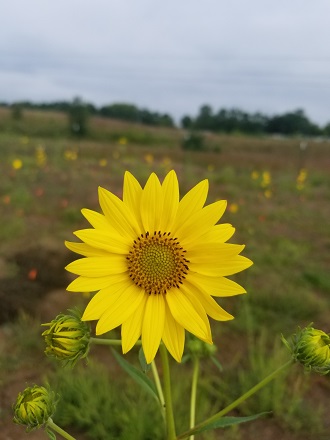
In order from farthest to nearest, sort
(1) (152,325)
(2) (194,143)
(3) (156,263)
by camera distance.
Result: (2) (194,143) → (3) (156,263) → (1) (152,325)

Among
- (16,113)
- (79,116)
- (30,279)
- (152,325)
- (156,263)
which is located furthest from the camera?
(16,113)

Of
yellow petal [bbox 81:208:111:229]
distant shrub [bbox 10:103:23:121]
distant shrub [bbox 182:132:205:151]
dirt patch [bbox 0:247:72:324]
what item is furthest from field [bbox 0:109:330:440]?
distant shrub [bbox 10:103:23:121]

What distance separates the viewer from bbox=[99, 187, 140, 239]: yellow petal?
955 mm

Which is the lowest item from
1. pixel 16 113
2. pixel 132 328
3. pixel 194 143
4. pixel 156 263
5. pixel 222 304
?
pixel 222 304

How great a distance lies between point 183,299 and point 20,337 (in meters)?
2.35

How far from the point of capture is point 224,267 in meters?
0.95

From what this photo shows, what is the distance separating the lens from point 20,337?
3.00m

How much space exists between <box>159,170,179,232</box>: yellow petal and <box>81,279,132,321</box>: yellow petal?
166 mm

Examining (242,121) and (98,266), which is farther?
(242,121)

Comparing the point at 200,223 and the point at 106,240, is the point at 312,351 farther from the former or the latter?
the point at 106,240

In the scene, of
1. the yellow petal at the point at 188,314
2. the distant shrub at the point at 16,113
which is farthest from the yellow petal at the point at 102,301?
the distant shrub at the point at 16,113

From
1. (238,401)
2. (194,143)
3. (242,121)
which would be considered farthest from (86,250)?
(242,121)

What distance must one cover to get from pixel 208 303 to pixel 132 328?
167 millimetres

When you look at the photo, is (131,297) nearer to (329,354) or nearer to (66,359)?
(66,359)
